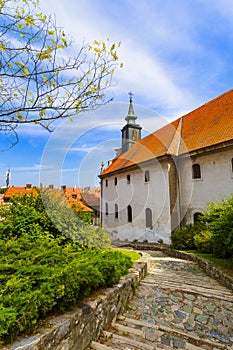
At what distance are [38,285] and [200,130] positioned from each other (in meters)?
15.1

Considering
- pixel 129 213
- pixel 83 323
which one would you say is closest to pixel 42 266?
pixel 83 323

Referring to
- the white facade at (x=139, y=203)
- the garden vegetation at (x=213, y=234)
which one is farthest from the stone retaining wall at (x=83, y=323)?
the white facade at (x=139, y=203)

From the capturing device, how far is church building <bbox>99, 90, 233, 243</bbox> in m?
12.8

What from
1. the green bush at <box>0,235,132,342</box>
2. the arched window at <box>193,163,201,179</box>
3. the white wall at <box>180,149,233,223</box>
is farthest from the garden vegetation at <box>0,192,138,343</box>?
the arched window at <box>193,163,201,179</box>

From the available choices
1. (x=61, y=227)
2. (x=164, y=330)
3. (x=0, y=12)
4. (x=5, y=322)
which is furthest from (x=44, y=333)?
(x=0, y=12)

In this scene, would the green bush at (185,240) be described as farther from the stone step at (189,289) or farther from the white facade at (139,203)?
the stone step at (189,289)

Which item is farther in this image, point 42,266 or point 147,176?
point 147,176

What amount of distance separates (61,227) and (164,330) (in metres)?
3.37

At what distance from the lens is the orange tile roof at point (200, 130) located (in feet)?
43.5

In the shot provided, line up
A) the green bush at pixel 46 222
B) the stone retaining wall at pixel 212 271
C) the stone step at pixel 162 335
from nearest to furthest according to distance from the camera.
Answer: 1. the stone step at pixel 162 335
2. the stone retaining wall at pixel 212 271
3. the green bush at pixel 46 222

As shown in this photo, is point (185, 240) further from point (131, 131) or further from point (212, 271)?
point (131, 131)

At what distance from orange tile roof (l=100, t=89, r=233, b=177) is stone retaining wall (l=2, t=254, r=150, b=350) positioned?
36.6ft

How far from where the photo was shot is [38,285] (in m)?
2.52

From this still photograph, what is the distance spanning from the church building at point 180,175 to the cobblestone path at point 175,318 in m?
8.81
